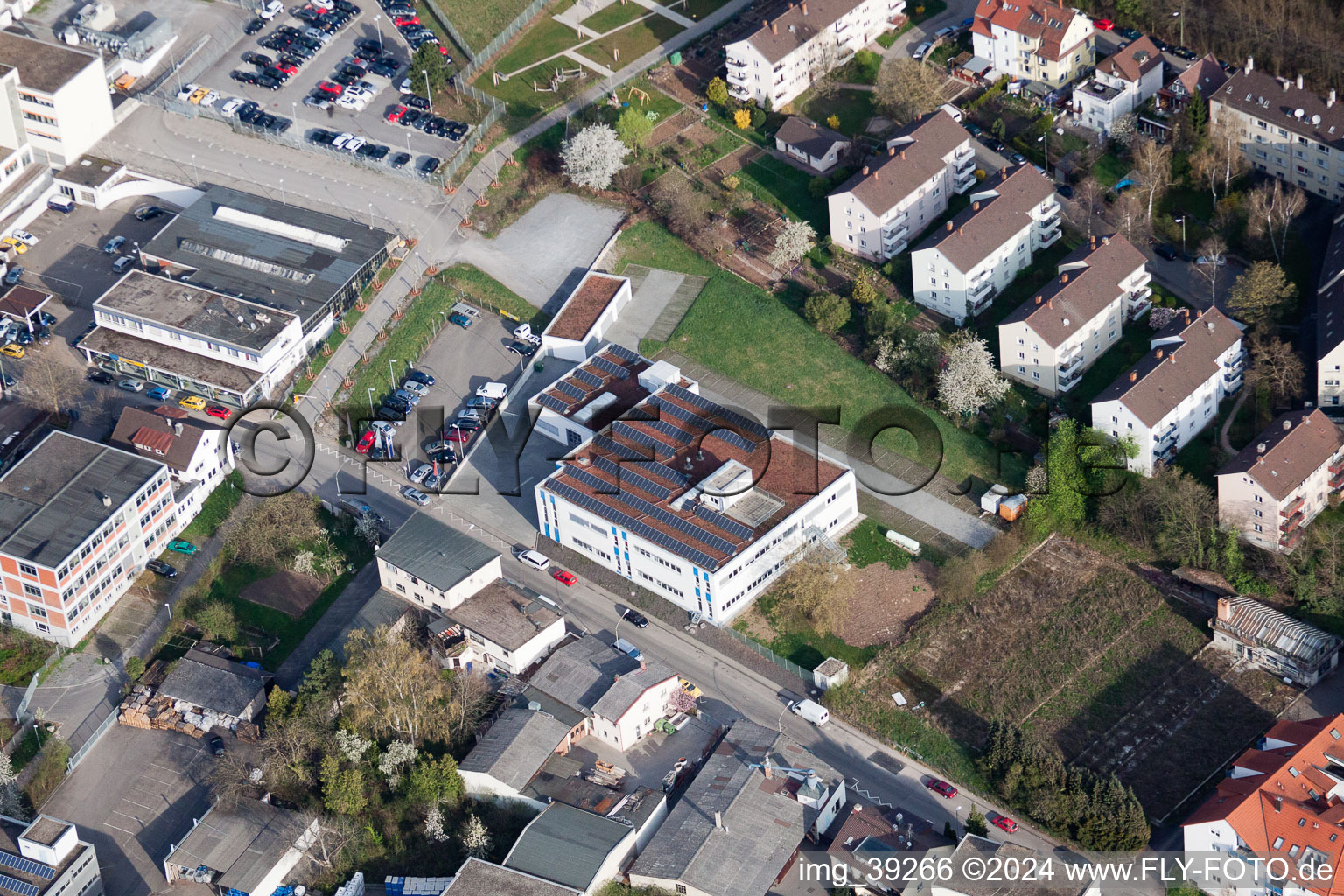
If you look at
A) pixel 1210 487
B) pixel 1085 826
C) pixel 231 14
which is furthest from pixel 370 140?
pixel 1085 826

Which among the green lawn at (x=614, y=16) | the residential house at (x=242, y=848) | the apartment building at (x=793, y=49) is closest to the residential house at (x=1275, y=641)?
the residential house at (x=242, y=848)

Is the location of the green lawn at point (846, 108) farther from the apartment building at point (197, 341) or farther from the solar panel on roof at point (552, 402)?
the apartment building at point (197, 341)

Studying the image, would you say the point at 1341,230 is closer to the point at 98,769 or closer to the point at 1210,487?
the point at 1210,487

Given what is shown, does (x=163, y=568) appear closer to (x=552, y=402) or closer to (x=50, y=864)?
(x=50, y=864)

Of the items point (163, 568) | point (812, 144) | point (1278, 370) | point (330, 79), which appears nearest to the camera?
point (163, 568)

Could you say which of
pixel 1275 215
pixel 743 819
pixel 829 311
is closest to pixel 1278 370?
pixel 1275 215
